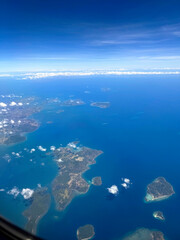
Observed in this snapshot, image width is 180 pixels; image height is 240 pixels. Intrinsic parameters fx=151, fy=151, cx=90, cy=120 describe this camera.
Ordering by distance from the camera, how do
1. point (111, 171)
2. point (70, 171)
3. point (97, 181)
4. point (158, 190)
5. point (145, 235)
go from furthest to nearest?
1. point (70, 171)
2. point (111, 171)
3. point (97, 181)
4. point (158, 190)
5. point (145, 235)

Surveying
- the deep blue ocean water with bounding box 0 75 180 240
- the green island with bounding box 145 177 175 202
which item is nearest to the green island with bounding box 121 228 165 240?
the deep blue ocean water with bounding box 0 75 180 240

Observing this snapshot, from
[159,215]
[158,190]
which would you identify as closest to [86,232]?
[159,215]

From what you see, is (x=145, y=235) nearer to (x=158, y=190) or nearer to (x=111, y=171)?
(x=158, y=190)

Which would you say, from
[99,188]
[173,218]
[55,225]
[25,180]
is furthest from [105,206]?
[25,180]

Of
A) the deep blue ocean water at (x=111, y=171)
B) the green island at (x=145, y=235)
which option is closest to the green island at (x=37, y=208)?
the deep blue ocean water at (x=111, y=171)

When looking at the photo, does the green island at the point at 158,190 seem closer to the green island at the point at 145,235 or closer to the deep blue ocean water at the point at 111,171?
the deep blue ocean water at the point at 111,171

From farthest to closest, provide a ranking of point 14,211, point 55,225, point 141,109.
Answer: point 141,109
point 14,211
point 55,225

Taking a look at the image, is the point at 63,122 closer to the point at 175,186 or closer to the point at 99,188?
the point at 99,188
